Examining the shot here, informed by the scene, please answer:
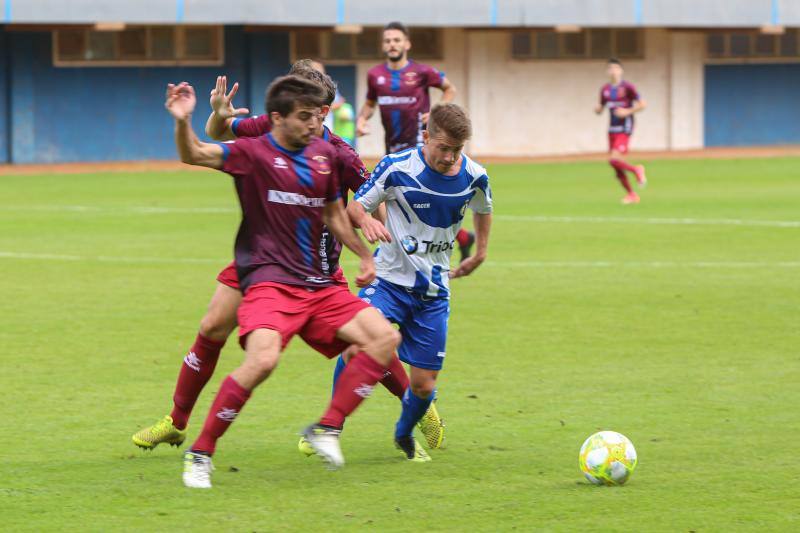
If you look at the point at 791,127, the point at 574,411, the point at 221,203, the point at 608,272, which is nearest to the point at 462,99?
the point at 791,127

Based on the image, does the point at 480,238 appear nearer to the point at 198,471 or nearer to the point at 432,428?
the point at 432,428

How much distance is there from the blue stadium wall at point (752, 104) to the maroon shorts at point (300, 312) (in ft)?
118

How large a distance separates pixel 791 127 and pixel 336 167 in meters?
37.8

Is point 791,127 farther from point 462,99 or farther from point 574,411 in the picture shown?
point 574,411

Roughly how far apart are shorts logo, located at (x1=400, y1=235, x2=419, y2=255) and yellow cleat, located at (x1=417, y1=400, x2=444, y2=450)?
777 mm

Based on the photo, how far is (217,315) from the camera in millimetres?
6812

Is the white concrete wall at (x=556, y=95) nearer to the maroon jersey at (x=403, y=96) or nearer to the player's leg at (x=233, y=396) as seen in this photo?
the maroon jersey at (x=403, y=96)

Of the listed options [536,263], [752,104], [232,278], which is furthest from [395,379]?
[752,104]

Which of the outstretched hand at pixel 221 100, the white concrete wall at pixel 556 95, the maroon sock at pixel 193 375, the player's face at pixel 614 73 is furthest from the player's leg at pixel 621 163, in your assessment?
the maroon sock at pixel 193 375

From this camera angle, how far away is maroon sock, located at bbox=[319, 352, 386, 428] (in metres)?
6.43

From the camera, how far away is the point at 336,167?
22.0 ft

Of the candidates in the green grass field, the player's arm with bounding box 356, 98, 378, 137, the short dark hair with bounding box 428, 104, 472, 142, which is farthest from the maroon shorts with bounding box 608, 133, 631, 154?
the short dark hair with bounding box 428, 104, 472, 142

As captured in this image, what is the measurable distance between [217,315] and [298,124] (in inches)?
40.4

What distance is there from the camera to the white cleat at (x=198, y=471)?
6242 mm
